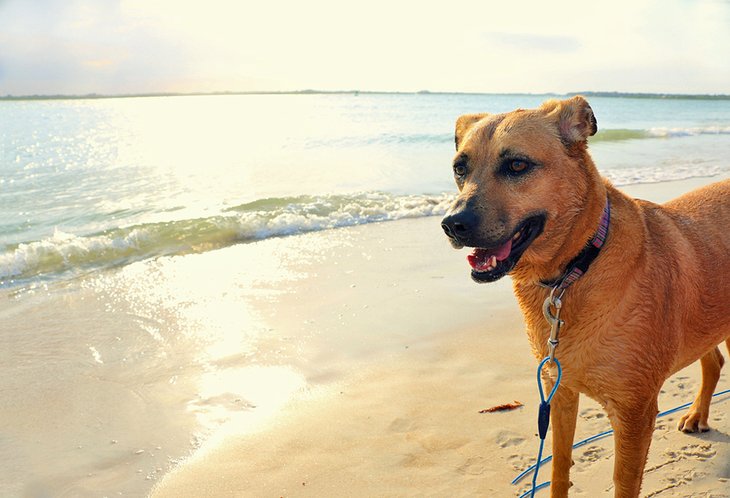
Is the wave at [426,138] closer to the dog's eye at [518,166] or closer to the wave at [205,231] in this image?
the wave at [205,231]

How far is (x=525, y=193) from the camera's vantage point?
260 cm

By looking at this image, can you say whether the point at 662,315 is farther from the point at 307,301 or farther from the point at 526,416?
the point at 307,301

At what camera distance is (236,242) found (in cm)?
928

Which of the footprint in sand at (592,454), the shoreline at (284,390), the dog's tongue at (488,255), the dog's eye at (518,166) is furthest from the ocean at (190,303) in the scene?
the dog's eye at (518,166)

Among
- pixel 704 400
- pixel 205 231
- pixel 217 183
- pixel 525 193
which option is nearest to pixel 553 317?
pixel 525 193

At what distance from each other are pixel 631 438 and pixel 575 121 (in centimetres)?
140

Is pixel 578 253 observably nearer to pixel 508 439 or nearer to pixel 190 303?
pixel 508 439

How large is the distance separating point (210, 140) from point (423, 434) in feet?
81.5

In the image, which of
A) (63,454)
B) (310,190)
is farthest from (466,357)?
(310,190)

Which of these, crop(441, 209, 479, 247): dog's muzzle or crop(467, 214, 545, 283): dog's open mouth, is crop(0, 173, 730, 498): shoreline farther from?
crop(441, 209, 479, 247): dog's muzzle

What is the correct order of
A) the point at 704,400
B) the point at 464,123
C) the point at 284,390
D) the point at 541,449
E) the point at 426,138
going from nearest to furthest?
the point at 541,449
the point at 464,123
the point at 704,400
the point at 284,390
the point at 426,138

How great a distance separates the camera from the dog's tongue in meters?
2.59

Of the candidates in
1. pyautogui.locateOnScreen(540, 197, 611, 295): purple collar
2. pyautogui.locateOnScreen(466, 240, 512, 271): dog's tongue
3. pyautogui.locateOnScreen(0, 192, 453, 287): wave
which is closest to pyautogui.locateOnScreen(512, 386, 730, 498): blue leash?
pyautogui.locateOnScreen(540, 197, 611, 295): purple collar

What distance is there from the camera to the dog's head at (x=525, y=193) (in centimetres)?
256
